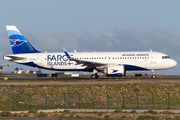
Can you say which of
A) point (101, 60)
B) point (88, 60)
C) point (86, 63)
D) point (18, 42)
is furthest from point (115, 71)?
point (18, 42)

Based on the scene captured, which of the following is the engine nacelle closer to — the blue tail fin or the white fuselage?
the white fuselage

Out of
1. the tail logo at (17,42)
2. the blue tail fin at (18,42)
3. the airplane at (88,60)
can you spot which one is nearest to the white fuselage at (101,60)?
the airplane at (88,60)

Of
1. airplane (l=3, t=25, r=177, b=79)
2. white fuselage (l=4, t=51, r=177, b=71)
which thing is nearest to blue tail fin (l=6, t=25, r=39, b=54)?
airplane (l=3, t=25, r=177, b=79)

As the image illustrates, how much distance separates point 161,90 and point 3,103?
23.4 metres

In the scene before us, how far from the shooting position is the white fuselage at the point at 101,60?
50469mm

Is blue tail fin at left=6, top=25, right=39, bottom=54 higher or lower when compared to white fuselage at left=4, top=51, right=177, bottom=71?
higher

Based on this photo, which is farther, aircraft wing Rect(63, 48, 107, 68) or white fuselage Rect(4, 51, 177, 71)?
white fuselage Rect(4, 51, 177, 71)

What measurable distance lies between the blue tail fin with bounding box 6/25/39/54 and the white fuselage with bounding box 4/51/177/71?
1612 mm

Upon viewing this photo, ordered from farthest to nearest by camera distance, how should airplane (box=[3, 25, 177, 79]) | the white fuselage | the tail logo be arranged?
the tail logo
the white fuselage
airplane (box=[3, 25, 177, 79])

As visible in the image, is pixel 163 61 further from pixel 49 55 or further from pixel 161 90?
pixel 49 55

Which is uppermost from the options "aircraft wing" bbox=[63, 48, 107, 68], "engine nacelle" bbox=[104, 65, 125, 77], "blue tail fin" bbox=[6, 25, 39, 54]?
"blue tail fin" bbox=[6, 25, 39, 54]

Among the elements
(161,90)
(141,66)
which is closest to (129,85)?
(161,90)

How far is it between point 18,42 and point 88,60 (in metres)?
15.4

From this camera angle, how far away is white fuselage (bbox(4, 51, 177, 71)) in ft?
166
